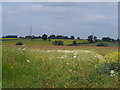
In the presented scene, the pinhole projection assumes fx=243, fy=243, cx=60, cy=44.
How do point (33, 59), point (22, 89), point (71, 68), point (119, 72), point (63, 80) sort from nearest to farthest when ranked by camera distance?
point (22, 89)
point (63, 80)
point (119, 72)
point (71, 68)
point (33, 59)

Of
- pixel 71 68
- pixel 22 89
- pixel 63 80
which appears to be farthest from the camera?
pixel 71 68

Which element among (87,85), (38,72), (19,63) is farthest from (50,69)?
(87,85)

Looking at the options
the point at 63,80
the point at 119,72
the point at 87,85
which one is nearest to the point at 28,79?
the point at 63,80

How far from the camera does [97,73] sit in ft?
42.0

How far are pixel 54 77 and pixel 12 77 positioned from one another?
2.05 m

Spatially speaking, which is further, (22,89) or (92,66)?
(92,66)

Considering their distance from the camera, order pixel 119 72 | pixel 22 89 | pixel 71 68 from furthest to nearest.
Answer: pixel 71 68, pixel 119 72, pixel 22 89

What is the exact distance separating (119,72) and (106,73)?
2.21ft

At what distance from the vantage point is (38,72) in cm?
1283

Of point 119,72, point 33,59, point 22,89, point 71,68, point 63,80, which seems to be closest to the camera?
point 22,89

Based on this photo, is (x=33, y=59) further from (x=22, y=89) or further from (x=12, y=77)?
(x=22, y=89)

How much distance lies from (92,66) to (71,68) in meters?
1.43

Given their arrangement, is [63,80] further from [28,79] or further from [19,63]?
[19,63]

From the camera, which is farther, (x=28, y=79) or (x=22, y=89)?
(x=28, y=79)
